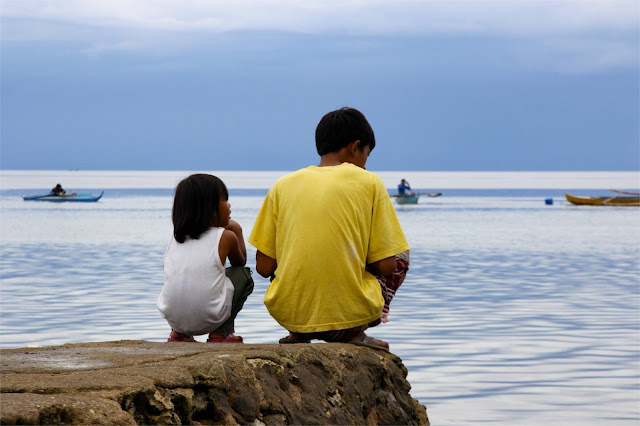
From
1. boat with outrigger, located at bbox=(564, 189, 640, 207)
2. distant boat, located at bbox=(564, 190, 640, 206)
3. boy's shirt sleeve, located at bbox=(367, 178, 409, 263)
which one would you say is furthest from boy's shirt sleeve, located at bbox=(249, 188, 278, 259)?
distant boat, located at bbox=(564, 190, 640, 206)

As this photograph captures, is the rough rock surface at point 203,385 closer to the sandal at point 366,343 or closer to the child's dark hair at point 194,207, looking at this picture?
the sandal at point 366,343

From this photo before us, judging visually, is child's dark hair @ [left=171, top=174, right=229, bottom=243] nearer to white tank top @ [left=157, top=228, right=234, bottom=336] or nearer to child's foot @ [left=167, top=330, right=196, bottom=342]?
white tank top @ [left=157, top=228, right=234, bottom=336]

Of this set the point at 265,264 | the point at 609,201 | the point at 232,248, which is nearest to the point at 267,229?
the point at 265,264

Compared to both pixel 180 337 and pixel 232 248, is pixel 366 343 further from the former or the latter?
pixel 180 337

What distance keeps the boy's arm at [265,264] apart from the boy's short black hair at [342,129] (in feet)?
1.93

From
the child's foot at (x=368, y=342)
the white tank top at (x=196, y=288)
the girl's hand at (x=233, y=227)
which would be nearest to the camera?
the child's foot at (x=368, y=342)

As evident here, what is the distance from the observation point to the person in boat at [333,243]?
4352 mm

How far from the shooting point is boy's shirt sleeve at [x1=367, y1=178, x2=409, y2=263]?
4461 mm

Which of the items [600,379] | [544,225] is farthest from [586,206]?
[600,379]

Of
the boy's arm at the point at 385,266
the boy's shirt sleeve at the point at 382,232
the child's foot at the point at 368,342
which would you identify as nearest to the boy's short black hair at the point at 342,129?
the boy's shirt sleeve at the point at 382,232

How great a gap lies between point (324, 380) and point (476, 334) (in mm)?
6742

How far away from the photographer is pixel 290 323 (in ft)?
14.7

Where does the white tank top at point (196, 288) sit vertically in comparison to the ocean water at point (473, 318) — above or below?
above

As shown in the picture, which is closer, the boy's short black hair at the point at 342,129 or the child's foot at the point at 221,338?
the boy's short black hair at the point at 342,129
